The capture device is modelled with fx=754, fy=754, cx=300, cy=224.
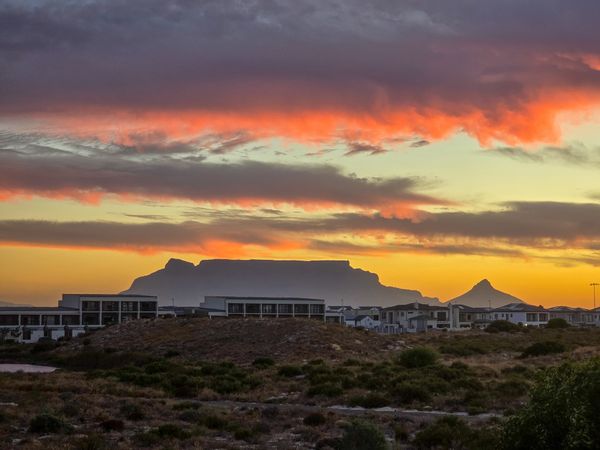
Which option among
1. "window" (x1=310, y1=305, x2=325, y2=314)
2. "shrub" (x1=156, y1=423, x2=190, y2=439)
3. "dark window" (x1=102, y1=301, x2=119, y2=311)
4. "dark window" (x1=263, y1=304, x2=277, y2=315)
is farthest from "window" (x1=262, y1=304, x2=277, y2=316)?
"shrub" (x1=156, y1=423, x2=190, y2=439)

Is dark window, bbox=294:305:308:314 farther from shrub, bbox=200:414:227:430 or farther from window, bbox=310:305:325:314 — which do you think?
shrub, bbox=200:414:227:430

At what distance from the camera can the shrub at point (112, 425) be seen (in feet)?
90.7

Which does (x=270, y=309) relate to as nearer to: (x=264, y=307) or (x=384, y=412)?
(x=264, y=307)

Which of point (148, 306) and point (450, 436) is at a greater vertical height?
point (148, 306)

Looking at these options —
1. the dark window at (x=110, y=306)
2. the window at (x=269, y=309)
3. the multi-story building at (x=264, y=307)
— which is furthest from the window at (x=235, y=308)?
the dark window at (x=110, y=306)

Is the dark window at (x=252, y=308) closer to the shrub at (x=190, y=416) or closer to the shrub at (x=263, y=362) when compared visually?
the shrub at (x=263, y=362)

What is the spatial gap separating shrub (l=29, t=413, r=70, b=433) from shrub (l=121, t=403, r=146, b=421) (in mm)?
3894

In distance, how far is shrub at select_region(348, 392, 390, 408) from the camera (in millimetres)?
37094

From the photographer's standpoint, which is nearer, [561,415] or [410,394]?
[561,415]

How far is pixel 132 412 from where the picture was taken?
3158 centimetres

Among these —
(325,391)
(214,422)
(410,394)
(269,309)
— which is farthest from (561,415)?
(269,309)

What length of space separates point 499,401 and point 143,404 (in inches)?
660

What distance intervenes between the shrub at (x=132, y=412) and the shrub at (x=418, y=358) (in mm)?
29607

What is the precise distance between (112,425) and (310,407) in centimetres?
1205
